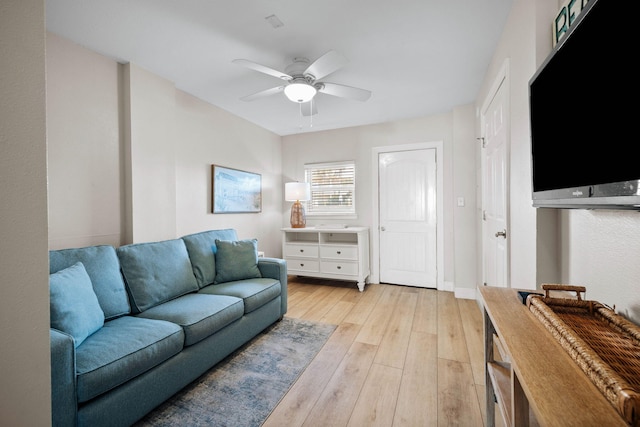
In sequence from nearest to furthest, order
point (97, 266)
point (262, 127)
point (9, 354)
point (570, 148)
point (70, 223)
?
point (9, 354), point (570, 148), point (97, 266), point (70, 223), point (262, 127)

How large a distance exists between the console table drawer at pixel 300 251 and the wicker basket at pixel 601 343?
3241 millimetres

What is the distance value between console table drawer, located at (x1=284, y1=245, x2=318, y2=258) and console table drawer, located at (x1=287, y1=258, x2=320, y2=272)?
0.08m

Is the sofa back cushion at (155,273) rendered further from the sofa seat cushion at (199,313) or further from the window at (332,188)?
the window at (332,188)

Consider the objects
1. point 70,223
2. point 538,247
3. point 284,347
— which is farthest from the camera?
point 284,347

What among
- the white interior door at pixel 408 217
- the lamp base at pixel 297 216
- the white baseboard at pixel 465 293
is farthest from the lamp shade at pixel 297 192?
the white baseboard at pixel 465 293

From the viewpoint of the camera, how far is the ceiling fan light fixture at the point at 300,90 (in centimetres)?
223

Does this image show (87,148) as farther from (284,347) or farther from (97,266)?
(284,347)

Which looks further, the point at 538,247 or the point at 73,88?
the point at 73,88

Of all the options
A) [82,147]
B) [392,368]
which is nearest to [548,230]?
[392,368]

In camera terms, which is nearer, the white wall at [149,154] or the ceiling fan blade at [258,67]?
the ceiling fan blade at [258,67]

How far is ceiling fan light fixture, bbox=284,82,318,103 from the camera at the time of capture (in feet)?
7.32

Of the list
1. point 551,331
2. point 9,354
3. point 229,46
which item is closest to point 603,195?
point 551,331

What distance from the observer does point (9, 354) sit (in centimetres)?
75

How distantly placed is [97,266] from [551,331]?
2.41 m
